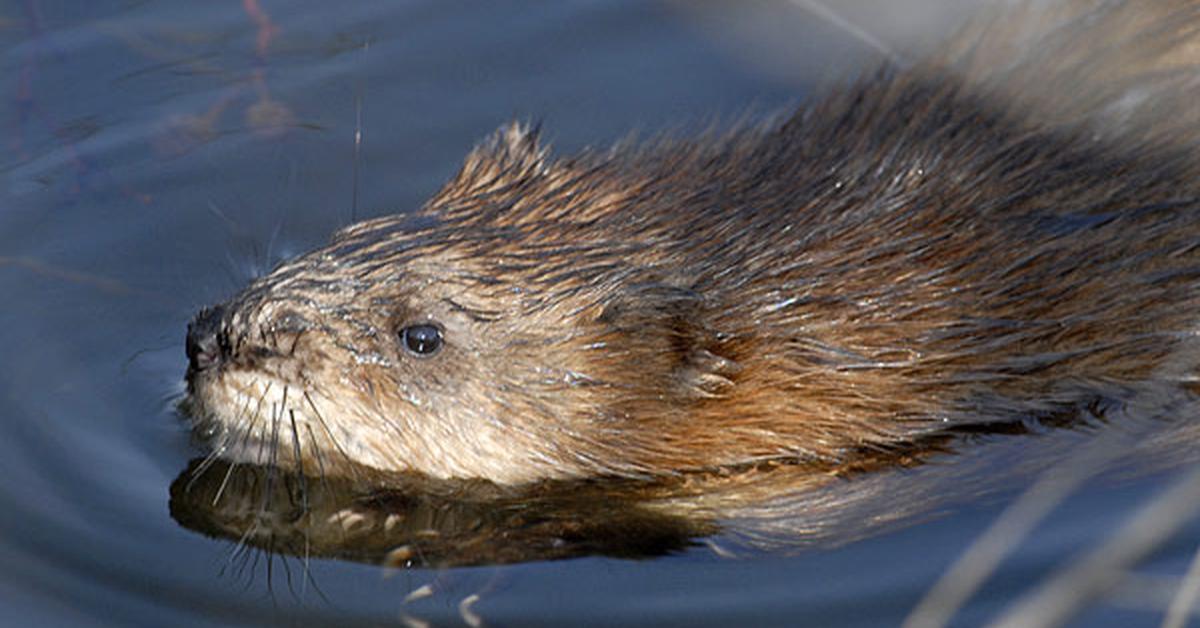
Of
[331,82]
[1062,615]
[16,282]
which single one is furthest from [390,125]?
[1062,615]

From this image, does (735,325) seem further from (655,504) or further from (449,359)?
(449,359)

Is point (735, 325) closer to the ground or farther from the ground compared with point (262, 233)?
closer to the ground

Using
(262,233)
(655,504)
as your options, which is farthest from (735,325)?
(262,233)

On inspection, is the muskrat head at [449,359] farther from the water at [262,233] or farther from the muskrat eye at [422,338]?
the water at [262,233]

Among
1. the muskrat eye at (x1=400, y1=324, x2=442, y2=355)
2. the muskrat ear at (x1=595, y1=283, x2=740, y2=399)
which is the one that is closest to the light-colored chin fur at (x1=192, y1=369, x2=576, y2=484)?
the muskrat eye at (x1=400, y1=324, x2=442, y2=355)

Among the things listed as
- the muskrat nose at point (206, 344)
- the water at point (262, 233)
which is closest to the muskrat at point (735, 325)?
the muskrat nose at point (206, 344)

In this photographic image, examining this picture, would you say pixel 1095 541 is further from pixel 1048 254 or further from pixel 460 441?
pixel 460 441
